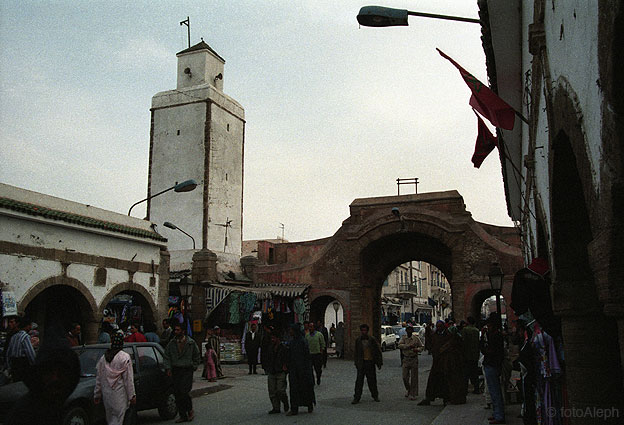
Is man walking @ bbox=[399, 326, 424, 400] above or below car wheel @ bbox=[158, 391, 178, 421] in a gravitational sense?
above

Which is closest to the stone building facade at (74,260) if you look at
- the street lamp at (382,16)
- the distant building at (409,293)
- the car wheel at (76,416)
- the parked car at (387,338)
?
the car wheel at (76,416)

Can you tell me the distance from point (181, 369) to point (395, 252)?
20.7 meters

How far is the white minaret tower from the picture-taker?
3566 cm

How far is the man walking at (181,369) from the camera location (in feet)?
32.9

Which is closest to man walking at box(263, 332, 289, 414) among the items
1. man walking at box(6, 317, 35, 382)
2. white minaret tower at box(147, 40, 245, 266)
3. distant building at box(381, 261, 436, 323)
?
man walking at box(6, 317, 35, 382)

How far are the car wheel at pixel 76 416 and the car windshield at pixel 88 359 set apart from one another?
40.3 inches

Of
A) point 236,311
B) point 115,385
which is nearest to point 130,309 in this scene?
point 236,311

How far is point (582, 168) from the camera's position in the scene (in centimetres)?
310

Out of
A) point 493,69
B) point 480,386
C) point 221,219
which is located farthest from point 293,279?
point 493,69

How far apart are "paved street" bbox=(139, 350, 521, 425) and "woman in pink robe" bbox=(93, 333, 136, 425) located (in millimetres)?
2617

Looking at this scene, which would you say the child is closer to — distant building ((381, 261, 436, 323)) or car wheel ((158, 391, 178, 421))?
car wheel ((158, 391, 178, 421))

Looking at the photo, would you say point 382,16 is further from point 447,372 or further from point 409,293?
point 409,293

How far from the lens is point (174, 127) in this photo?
37.2 meters

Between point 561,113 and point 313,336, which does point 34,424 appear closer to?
point 561,113
